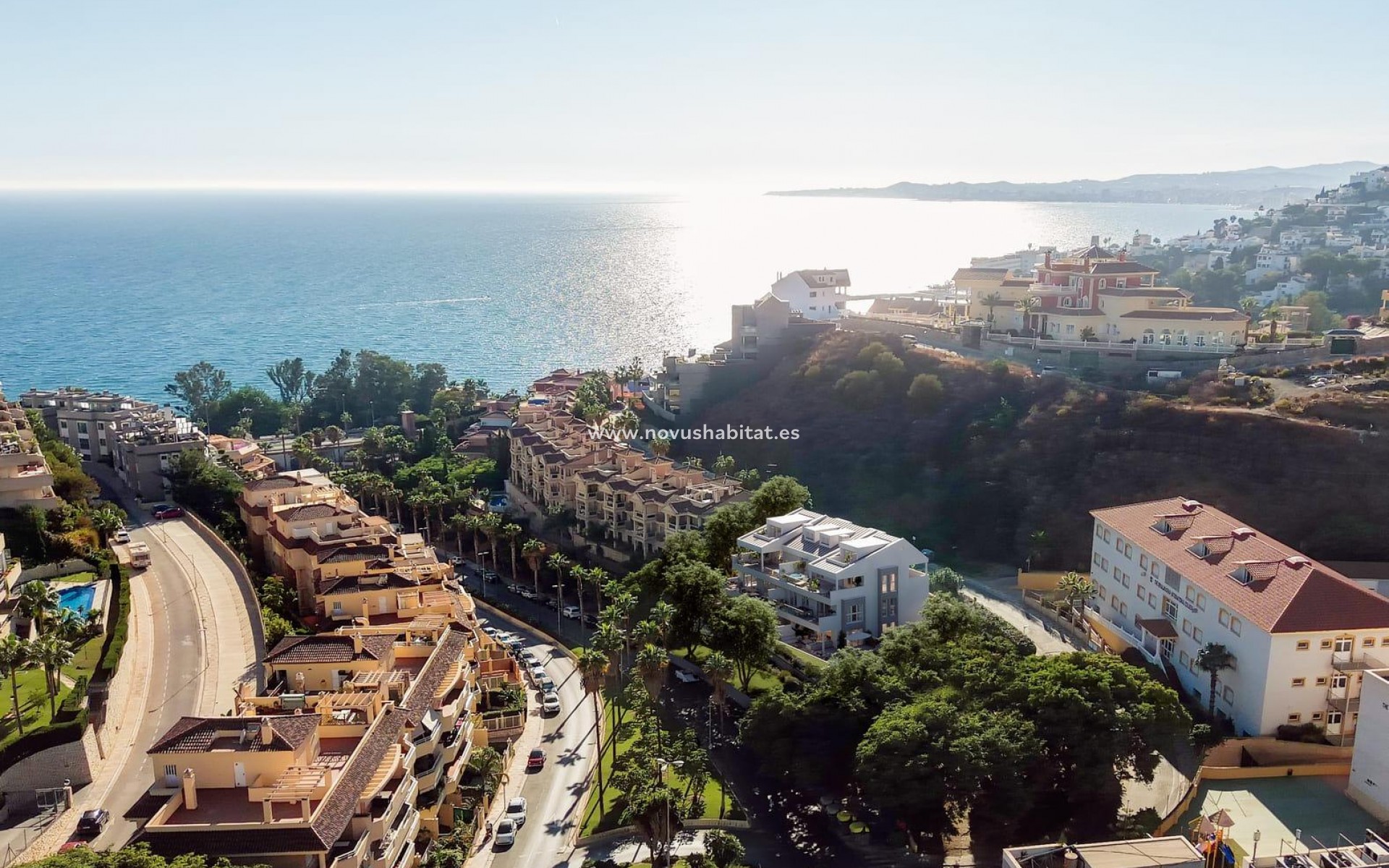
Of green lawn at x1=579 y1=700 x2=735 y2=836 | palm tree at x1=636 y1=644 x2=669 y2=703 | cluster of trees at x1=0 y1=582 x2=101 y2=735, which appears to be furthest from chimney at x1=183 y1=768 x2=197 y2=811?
palm tree at x1=636 y1=644 x2=669 y2=703

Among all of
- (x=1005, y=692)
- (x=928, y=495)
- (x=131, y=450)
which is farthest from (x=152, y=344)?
(x=1005, y=692)

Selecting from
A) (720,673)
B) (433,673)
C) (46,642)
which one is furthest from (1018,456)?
(46,642)

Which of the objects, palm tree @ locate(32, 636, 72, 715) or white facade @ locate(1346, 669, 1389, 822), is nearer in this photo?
white facade @ locate(1346, 669, 1389, 822)

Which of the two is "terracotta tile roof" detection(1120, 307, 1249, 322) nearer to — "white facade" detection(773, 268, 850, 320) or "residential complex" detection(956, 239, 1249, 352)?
"residential complex" detection(956, 239, 1249, 352)

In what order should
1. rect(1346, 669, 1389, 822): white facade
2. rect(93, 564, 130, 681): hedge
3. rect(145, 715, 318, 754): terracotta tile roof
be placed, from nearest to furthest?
1. rect(145, 715, 318, 754): terracotta tile roof
2. rect(1346, 669, 1389, 822): white facade
3. rect(93, 564, 130, 681): hedge

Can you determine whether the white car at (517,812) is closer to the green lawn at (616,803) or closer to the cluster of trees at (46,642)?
the green lawn at (616,803)

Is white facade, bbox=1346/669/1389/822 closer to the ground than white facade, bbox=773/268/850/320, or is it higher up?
closer to the ground

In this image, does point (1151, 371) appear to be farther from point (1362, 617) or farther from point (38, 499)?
point (38, 499)
